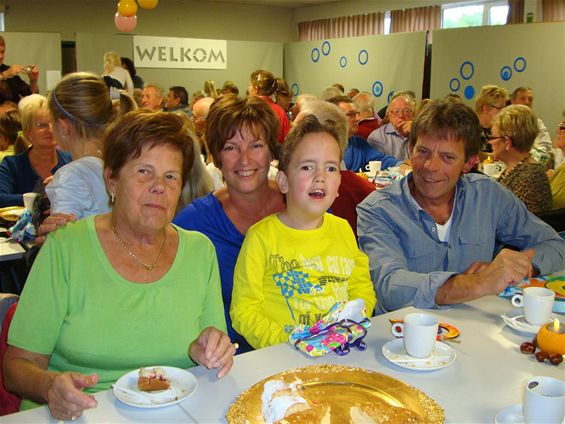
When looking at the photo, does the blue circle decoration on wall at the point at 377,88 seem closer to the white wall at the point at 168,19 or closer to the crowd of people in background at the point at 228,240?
the white wall at the point at 168,19

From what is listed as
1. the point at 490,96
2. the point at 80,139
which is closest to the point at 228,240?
the point at 80,139

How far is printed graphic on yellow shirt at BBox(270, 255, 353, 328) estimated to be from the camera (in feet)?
6.21

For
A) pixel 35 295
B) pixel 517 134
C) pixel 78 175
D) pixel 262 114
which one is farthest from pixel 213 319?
pixel 517 134

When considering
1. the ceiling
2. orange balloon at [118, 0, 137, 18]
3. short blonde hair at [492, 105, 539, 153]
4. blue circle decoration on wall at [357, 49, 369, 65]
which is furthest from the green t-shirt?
the ceiling

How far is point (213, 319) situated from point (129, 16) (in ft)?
22.9

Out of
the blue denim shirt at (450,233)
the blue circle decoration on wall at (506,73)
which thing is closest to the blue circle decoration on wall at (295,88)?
the blue circle decoration on wall at (506,73)

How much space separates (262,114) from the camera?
2.29 meters

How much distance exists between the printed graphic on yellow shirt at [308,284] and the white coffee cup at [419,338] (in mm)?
381

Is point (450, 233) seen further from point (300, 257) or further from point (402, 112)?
point (402, 112)

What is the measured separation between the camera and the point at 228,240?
2275 mm

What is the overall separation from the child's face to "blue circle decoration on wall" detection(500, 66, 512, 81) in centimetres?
845

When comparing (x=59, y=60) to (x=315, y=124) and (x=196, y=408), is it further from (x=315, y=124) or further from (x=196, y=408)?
(x=196, y=408)

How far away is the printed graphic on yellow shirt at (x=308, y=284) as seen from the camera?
1893 mm

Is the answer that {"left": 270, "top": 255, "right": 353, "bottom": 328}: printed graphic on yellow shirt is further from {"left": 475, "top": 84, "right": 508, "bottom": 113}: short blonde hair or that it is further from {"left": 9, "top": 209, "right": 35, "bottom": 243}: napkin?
{"left": 475, "top": 84, "right": 508, "bottom": 113}: short blonde hair
